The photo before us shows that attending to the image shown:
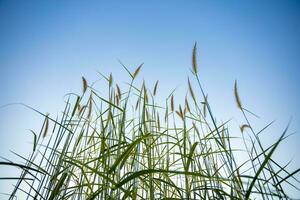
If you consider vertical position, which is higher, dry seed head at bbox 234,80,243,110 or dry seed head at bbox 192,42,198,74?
dry seed head at bbox 192,42,198,74

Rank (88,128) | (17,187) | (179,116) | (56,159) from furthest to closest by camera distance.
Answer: (179,116)
(88,128)
(56,159)
(17,187)

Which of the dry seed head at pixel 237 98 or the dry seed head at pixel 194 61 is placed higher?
the dry seed head at pixel 194 61

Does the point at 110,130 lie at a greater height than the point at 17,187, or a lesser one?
greater

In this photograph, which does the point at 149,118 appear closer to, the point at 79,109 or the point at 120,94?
the point at 120,94

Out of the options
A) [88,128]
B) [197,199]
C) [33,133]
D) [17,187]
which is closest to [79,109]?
[88,128]

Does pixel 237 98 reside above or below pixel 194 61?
below

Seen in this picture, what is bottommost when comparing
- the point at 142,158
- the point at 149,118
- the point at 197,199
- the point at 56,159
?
the point at 197,199

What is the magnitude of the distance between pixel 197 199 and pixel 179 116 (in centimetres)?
52

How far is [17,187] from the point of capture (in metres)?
1.06

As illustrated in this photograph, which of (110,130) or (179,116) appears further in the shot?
(179,116)

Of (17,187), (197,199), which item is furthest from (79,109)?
(197,199)

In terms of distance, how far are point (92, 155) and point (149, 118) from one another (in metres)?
0.43

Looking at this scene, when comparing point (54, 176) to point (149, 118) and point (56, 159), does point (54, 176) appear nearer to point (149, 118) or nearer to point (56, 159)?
point (56, 159)

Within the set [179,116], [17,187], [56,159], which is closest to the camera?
[17,187]
